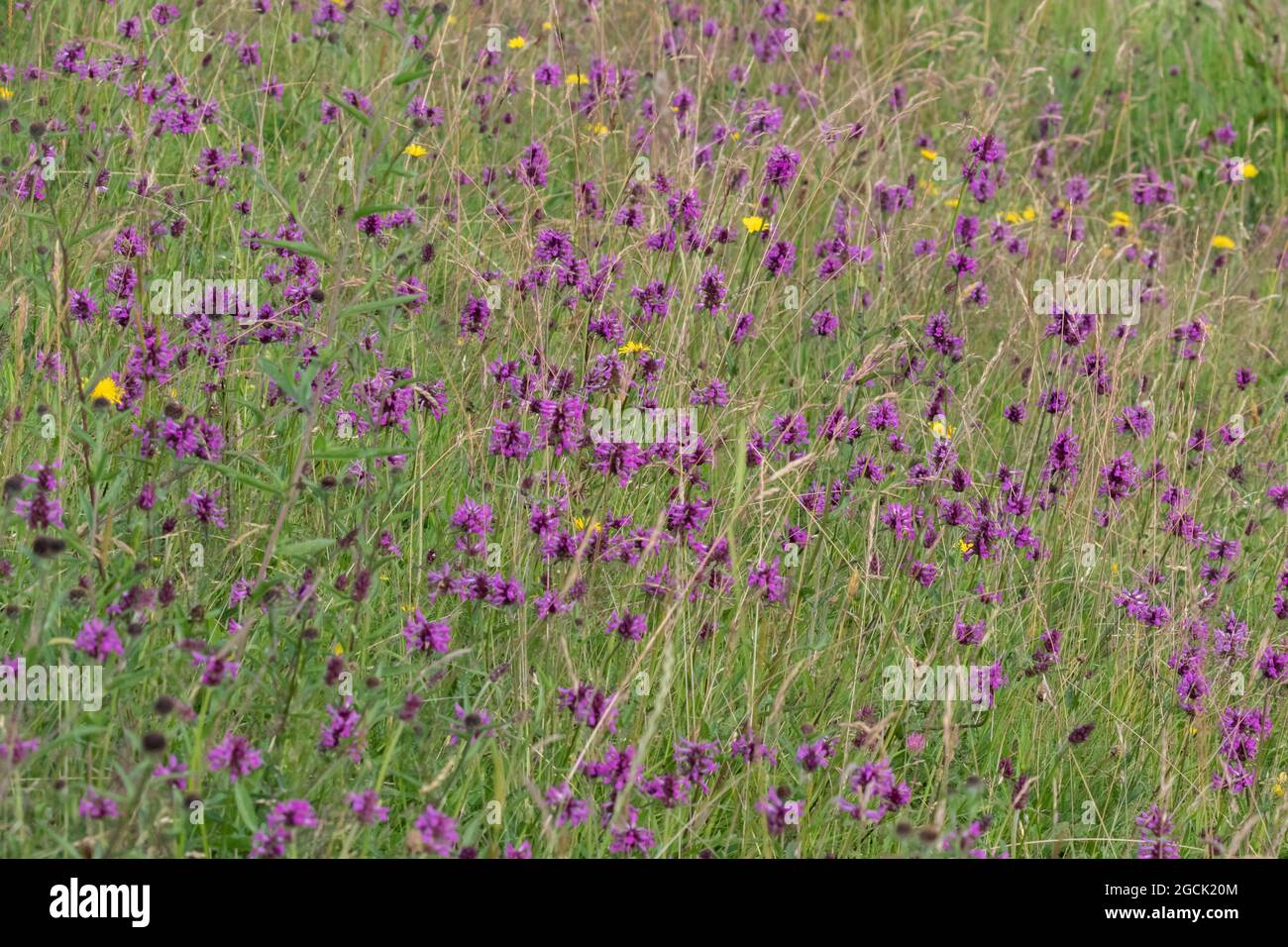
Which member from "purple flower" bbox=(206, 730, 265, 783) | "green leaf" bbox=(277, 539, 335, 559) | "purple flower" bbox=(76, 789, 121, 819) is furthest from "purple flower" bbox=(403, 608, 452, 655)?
"purple flower" bbox=(76, 789, 121, 819)

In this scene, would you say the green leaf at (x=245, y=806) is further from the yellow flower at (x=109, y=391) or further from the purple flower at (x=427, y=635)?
the yellow flower at (x=109, y=391)

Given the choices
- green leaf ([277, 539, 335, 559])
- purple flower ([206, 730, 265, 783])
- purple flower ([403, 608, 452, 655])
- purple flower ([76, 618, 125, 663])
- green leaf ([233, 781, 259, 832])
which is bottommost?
green leaf ([233, 781, 259, 832])

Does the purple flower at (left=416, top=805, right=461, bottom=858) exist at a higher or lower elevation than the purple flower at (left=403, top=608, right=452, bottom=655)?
lower

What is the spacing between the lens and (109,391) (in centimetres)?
260

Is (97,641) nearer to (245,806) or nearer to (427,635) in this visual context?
(245,806)

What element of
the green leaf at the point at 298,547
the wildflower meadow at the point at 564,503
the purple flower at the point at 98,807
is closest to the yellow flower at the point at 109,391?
the wildflower meadow at the point at 564,503

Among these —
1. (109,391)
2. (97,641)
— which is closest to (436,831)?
(97,641)

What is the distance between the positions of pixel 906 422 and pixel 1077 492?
49 cm

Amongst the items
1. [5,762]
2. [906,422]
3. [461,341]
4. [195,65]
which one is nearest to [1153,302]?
[906,422]

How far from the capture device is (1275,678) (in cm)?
301

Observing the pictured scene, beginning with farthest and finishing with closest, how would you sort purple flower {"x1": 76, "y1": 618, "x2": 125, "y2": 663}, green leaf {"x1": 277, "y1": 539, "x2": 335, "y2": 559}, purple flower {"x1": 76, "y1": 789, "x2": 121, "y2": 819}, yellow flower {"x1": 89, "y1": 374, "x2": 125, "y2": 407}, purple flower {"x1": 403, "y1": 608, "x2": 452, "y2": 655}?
yellow flower {"x1": 89, "y1": 374, "x2": 125, "y2": 407} → purple flower {"x1": 403, "y1": 608, "x2": 452, "y2": 655} → green leaf {"x1": 277, "y1": 539, "x2": 335, "y2": 559} → purple flower {"x1": 76, "y1": 618, "x2": 125, "y2": 663} → purple flower {"x1": 76, "y1": 789, "x2": 121, "y2": 819}

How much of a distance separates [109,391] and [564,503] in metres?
0.82

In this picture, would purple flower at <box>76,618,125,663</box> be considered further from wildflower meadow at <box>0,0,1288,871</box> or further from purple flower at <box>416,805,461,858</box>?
purple flower at <box>416,805,461,858</box>

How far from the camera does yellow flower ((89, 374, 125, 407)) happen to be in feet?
8.40
